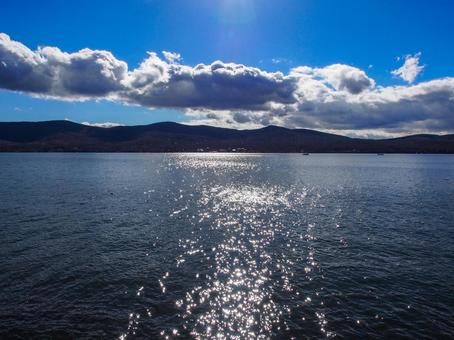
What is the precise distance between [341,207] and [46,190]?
234ft

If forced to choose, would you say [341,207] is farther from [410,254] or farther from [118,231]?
[118,231]

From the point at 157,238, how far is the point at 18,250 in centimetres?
1539

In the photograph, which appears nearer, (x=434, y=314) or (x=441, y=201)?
(x=434, y=314)

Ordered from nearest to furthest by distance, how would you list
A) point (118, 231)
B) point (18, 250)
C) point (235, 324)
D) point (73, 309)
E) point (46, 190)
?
point (235, 324) → point (73, 309) → point (18, 250) → point (118, 231) → point (46, 190)

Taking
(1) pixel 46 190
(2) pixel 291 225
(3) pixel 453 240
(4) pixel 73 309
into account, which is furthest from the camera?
(1) pixel 46 190

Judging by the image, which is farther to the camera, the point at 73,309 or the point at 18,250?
the point at 18,250

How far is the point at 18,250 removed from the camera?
3491 centimetres

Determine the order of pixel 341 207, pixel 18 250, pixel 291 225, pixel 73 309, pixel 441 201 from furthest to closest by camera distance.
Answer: pixel 441 201 < pixel 341 207 < pixel 291 225 < pixel 18 250 < pixel 73 309

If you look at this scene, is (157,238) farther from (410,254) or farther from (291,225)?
(410,254)

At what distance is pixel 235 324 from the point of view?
21.9m

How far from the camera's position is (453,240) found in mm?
40750

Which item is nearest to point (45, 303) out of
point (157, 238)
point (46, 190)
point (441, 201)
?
point (157, 238)

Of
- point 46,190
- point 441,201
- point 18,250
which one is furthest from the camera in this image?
point 46,190

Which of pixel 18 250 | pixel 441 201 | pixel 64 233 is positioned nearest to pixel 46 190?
pixel 64 233
